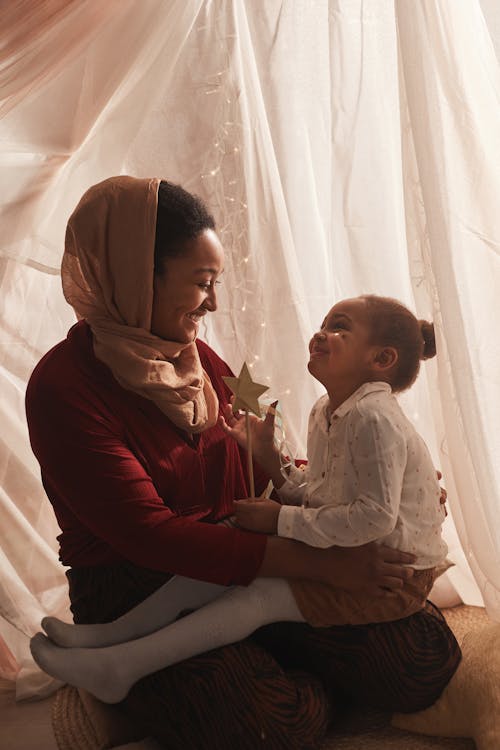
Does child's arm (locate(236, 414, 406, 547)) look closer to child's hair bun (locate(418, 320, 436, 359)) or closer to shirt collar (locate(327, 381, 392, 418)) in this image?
shirt collar (locate(327, 381, 392, 418))

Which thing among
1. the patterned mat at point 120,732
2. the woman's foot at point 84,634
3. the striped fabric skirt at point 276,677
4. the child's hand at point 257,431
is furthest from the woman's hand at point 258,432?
the patterned mat at point 120,732

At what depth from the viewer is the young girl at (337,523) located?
183 centimetres

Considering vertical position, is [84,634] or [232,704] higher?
[84,634]

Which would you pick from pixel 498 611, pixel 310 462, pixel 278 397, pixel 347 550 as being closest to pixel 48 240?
pixel 278 397

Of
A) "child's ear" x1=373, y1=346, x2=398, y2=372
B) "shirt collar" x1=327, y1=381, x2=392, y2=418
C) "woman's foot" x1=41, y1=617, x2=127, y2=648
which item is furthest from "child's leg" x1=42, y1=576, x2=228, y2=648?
"child's ear" x1=373, y1=346, x2=398, y2=372

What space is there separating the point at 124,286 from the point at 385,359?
0.55 meters

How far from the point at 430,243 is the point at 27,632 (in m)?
1.33

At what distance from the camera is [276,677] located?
1873 mm

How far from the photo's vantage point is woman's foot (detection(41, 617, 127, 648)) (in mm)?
1944

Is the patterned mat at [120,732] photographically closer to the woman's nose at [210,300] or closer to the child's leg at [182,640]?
the child's leg at [182,640]

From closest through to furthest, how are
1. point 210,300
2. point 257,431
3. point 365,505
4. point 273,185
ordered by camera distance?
point 365,505
point 210,300
point 257,431
point 273,185

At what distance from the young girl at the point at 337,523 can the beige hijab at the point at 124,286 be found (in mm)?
288

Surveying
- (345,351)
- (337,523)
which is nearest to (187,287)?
(345,351)

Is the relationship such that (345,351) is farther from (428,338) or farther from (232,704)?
(232,704)
